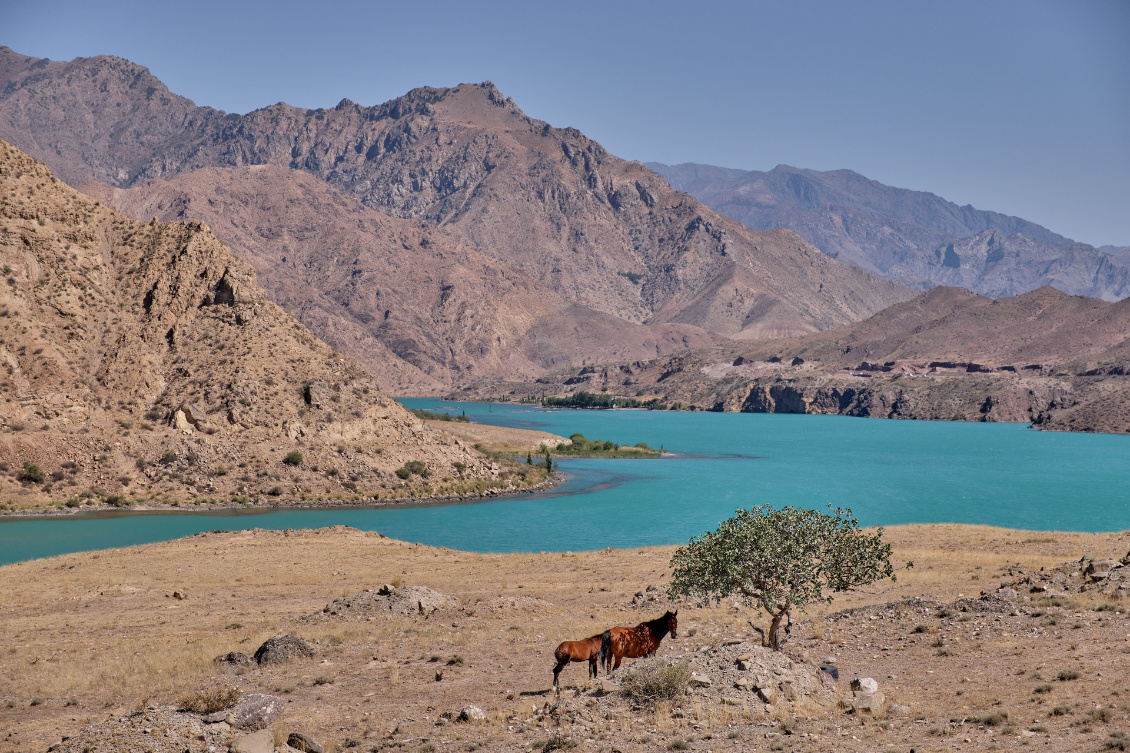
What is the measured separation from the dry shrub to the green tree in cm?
947

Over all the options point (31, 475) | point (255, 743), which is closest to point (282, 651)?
point (255, 743)

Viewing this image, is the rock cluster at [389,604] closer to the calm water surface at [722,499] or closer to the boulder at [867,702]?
the boulder at [867,702]

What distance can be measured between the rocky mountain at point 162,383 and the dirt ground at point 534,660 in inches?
1649

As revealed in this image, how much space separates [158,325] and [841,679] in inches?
3389

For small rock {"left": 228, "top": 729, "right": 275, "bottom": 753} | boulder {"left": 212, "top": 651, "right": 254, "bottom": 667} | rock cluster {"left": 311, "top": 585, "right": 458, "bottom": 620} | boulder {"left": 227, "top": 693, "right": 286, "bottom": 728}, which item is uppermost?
small rock {"left": 228, "top": 729, "right": 275, "bottom": 753}

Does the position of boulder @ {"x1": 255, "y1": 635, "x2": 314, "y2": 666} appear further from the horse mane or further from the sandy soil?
the sandy soil

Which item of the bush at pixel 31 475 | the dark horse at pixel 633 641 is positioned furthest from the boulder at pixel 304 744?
the bush at pixel 31 475

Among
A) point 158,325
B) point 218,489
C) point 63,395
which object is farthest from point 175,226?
point 218,489

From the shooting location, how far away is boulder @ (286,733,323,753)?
1439 cm

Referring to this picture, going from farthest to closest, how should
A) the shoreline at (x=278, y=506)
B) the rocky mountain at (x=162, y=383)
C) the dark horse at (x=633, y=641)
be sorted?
the rocky mountain at (x=162, y=383), the shoreline at (x=278, y=506), the dark horse at (x=633, y=641)

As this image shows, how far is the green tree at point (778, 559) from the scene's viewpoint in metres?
19.4

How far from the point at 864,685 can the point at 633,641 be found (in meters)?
4.88

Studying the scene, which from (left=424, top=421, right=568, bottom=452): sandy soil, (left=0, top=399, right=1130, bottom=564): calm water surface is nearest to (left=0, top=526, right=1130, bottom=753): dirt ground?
(left=0, top=399, right=1130, bottom=564): calm water surface

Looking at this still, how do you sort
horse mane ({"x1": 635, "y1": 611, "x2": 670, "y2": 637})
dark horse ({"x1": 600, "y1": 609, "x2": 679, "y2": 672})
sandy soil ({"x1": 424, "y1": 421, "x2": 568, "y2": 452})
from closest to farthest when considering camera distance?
dark horse ({"x1": 600, "y1": 609, "x2": 679, "y2": 672}), horse mane ({"x1": 635, "y1": 611, "x2": 670, "y2": 637}), sandy soil ({"x1": 424, "y1": 421, "x2": 568, "y2": 452})
